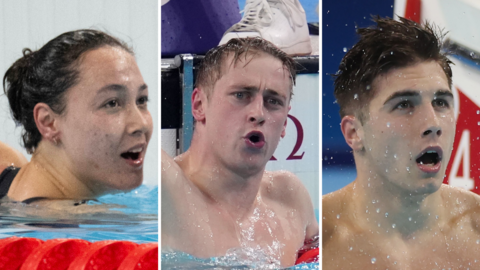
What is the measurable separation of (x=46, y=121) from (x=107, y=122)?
11.6 inches

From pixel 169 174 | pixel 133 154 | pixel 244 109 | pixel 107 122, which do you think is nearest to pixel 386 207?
pixel 244 109

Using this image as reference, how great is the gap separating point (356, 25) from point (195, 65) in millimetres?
891

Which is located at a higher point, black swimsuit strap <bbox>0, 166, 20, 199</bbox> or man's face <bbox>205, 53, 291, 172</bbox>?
man's face <bbox>205, 53, 291, 172</bbox>

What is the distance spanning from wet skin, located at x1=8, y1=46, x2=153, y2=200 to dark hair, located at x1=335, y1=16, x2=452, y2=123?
102cm

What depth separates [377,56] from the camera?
2.61 metres

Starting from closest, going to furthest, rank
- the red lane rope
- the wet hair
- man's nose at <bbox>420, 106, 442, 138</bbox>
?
the red lane rope, the wet hair, man's nose at <bbox>420, 106, 442, 138</bbox>

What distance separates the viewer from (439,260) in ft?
8.83

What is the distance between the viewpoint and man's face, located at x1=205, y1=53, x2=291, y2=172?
245 cm

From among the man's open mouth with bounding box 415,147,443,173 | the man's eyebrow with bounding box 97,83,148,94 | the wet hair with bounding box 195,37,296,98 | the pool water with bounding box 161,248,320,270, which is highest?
the wet hair with bounding box 195,37,296,98

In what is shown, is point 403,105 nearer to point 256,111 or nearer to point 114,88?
point 256,111

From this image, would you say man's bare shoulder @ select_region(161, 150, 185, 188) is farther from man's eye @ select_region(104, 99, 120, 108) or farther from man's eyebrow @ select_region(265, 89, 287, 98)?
man's eyebrow @ select_region(265, 89, 287, 98)

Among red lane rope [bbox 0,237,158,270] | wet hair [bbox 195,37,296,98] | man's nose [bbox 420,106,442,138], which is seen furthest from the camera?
man's nose [bbox 420,106,442,138]

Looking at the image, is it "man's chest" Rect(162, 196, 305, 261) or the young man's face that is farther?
the young man's face

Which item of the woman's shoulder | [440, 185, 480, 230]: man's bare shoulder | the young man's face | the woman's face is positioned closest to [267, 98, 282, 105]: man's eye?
the young man's face
